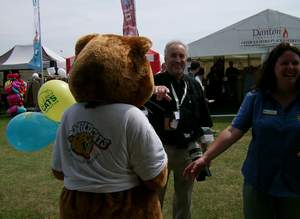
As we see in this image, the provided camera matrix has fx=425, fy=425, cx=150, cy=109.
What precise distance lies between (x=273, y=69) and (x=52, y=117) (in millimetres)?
1881

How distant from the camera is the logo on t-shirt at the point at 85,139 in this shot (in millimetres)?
2072

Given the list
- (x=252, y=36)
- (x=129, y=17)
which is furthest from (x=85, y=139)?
(x=252, y=36)

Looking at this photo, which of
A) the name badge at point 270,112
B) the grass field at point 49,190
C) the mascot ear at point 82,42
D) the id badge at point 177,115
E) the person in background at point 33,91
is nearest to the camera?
the mascot ear at point 82,42

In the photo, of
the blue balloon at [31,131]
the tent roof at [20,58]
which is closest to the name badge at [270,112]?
the blue balloon at [31,131]

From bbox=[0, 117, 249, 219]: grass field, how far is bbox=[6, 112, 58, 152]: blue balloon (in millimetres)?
1181

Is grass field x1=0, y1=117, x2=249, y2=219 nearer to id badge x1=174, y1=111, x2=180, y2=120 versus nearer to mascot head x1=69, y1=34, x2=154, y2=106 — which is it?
id badge x1=174, y1=111, x2=180, y2=120

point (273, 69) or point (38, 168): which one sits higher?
point (273, 69)

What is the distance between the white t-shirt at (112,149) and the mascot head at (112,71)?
0.23 ft

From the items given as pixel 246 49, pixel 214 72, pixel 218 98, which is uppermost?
pixel 246 49

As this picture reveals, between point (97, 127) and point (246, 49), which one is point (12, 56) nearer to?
point (246, 49)

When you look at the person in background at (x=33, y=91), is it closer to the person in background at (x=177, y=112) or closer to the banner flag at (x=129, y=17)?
the banner flag at (x=129, y=17)

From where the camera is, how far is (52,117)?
11.7ft

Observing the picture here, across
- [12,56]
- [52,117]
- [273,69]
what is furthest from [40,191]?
[12,56]

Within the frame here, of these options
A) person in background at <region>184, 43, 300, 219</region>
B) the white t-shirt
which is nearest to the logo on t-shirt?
the white t-shirt
